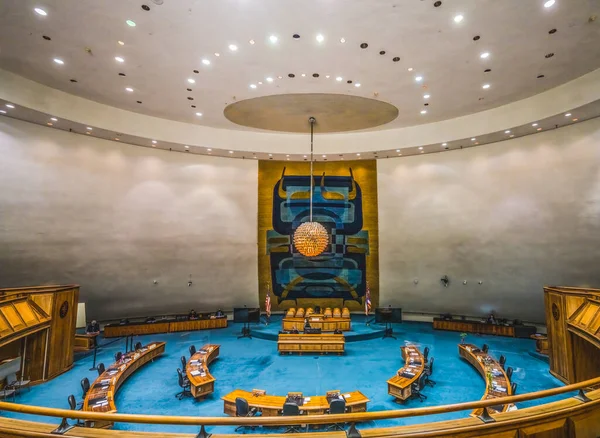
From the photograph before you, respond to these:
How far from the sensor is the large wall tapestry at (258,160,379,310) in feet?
50.3

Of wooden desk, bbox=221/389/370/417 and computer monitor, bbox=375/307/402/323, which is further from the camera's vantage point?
computer monitor, bbox=375/307/402/323

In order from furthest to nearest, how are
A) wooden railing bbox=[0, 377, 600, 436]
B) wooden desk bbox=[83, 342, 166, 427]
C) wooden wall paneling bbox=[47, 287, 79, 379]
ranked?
wooden wall paneling bbox=[47, 287, 79, 379]
wooden desk bbox=[83, 342, 166, 427]
wooden railing bbox=[0, 377, 600, 436]

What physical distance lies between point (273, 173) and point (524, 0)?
1118 cm

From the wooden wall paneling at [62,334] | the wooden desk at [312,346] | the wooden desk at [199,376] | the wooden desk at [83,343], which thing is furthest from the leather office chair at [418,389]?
the wooden desk at [83,343]

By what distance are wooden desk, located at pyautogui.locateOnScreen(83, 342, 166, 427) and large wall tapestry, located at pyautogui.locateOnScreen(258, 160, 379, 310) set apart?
6096mm

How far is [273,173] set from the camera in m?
15.6

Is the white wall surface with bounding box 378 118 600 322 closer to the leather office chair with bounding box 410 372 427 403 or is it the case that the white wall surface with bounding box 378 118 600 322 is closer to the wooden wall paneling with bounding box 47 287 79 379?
the leather office chair with bounding box 410 372 427 403

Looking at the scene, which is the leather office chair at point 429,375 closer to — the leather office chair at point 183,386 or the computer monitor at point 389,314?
the computer monitor at point 389,314

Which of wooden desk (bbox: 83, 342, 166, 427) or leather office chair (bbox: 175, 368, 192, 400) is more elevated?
wooden desk (bbox: 83, 342, 166, 427)

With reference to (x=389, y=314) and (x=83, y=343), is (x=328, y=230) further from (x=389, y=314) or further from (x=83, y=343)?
(x=83, y=343)

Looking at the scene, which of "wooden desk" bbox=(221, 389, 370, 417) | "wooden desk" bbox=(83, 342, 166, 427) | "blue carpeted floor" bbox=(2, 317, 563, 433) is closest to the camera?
"wooden desk" bbox=(83, 342, 166, 427)

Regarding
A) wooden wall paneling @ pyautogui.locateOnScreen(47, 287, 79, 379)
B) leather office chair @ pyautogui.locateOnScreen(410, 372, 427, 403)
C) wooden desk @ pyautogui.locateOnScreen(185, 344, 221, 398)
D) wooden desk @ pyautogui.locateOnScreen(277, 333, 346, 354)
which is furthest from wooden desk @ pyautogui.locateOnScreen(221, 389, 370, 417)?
wooden wall paneling @ pyautogui.locateOnScreen(47, 287, 79, 379)

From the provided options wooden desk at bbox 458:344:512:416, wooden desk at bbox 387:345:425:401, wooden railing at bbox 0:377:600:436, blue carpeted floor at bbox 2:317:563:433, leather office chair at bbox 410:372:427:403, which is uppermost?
wooden railing at bbox 0:377:600:436

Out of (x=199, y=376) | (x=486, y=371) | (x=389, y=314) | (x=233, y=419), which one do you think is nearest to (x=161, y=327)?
(x=199, y=376)
